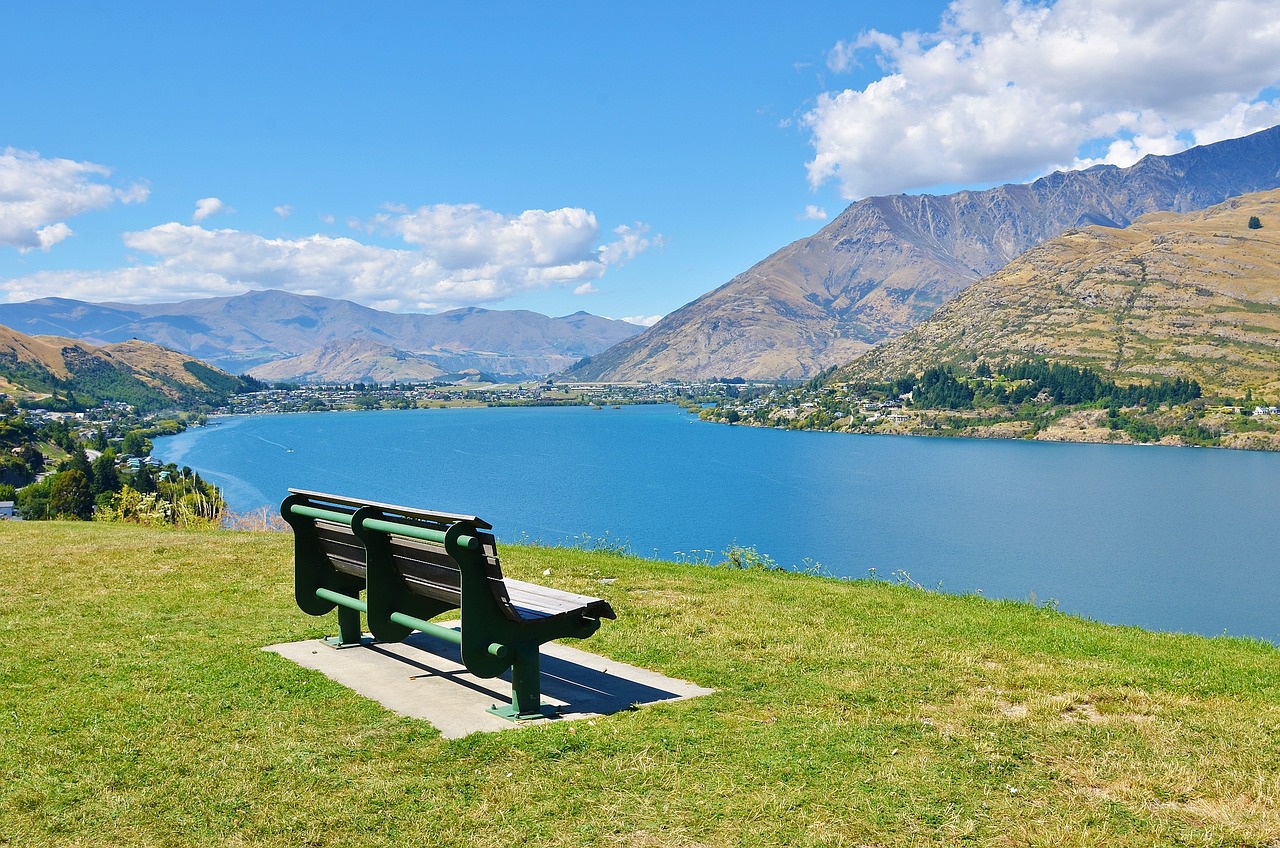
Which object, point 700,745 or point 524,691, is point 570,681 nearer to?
point 524,691

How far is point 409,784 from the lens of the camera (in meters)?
5.62

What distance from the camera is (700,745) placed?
20.7 ft

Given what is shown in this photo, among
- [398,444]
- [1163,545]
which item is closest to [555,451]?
[398,444]

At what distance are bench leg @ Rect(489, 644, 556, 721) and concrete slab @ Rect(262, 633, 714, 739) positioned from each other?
0.11m

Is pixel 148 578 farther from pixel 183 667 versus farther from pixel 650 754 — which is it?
pixel 650 754

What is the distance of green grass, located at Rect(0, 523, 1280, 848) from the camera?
5.07 m

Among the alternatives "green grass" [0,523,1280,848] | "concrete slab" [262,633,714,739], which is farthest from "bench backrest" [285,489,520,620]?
"green grass" [0,523,1280,848]

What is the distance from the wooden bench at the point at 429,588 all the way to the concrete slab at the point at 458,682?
0.99 feet

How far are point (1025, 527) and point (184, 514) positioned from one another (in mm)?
77653

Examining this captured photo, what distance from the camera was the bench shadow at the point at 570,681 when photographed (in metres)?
7.52

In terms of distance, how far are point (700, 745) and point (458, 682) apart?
285cm

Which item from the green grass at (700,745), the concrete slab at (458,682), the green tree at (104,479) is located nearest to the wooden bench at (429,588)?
the concrete slab at (458,682)

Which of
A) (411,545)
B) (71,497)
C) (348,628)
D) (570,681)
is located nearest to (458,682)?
(570,681)

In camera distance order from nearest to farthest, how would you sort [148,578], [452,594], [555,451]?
[452,594] → [148,578] → [555,451]
